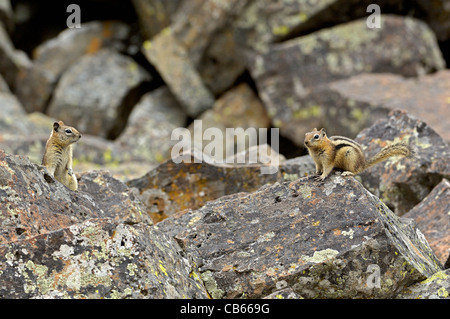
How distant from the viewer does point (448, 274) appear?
6.37 metres

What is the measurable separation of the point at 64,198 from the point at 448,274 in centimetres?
414

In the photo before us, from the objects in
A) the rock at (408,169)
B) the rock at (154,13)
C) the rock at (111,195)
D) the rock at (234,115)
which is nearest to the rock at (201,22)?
the rock at (154,13)

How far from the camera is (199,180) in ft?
33.2

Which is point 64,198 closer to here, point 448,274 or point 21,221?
point 21,221

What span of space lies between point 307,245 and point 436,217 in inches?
117

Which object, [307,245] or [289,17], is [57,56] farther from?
[307,245]

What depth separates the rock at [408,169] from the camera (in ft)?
31.9

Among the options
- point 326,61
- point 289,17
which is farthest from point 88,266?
point 289,17

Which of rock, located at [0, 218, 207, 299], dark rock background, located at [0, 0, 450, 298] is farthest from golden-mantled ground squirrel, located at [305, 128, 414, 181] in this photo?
rock, located at [0, 218, 207, 299]

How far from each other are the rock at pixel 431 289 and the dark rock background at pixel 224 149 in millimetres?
20

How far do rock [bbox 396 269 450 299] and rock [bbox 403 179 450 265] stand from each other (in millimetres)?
1650

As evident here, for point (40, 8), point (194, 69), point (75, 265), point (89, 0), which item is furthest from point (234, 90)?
point (75, 265)

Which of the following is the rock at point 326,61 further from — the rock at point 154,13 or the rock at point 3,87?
the rock at point 3,87

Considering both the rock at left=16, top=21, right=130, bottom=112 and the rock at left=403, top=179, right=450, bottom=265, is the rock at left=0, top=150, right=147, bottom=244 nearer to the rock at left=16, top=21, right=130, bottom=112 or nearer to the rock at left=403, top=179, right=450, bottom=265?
the rock at left=403, top=179, right=450, bottom=265
